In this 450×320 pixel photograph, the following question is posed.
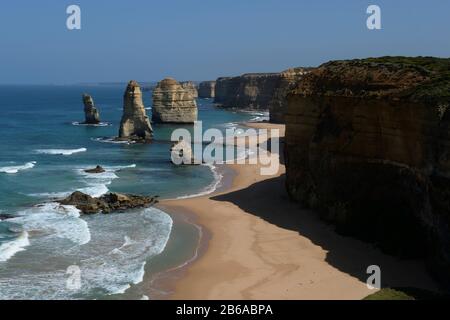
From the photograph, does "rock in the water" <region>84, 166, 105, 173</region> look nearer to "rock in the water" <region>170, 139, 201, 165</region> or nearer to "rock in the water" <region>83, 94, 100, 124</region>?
"rock in the water" <region>170, 139, 201, 165</region>

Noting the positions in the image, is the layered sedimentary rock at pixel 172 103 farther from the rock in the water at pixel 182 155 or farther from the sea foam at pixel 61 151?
the rock in the water at pixel 182 155

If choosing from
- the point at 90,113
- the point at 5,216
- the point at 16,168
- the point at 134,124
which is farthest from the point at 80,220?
the point at 90,113

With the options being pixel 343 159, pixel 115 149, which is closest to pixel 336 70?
pixel 343 159

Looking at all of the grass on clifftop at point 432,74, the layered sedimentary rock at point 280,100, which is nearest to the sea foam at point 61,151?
the grass on clifftop at point 432,74

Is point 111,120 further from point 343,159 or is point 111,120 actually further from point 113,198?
point 343,159

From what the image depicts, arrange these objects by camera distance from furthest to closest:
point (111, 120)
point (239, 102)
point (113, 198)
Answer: point (239, 102), point (111, 120), point (113, 198)
